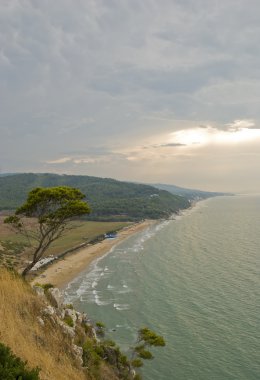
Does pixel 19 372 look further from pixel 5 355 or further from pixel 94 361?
pixel 94 361

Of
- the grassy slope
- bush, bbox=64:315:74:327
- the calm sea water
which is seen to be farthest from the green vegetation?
the grassy slope

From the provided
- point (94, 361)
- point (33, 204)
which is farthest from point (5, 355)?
point (33, 204)

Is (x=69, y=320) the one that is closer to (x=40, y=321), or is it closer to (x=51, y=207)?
(x=40, y=321)

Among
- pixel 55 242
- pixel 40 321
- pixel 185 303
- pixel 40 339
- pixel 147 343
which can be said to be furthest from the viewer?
pixel 55 242

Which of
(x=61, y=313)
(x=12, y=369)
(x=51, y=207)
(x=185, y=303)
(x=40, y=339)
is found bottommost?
(x=185, y=303)

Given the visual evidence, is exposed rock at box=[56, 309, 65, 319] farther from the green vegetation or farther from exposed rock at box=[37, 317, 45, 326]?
the green vegetation

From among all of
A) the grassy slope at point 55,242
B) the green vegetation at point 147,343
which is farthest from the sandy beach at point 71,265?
the green vegetation at point 147,343

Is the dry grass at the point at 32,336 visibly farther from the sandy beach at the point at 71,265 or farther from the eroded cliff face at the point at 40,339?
the sandy beach at the point at 71,265

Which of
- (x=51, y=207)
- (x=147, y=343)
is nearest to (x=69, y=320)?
(x=51, y=207)
